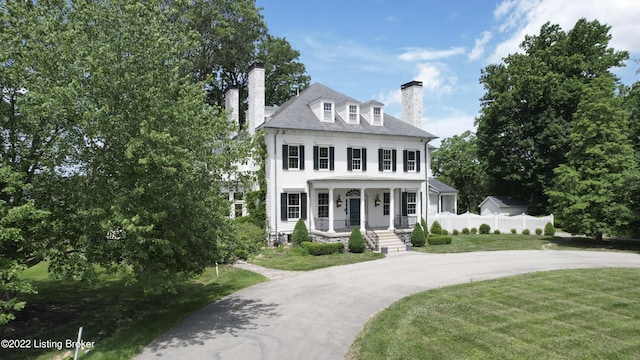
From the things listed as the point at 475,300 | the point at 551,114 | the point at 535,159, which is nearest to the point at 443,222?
the point at 535,159

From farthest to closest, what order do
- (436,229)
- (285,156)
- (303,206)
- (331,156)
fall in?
(436,229), (331,156), (303,206), (285,156)

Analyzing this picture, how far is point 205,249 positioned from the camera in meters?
10.7

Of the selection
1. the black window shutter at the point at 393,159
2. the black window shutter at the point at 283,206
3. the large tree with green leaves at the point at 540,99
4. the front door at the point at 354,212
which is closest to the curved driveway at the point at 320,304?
the front door at the point at 354,212

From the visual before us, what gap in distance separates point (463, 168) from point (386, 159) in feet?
90.9

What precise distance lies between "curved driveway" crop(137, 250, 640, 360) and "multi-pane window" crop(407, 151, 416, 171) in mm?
8266

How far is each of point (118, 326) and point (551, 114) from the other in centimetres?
3748

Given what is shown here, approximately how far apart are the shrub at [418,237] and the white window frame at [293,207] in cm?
707

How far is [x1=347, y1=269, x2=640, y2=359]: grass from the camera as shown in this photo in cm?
806

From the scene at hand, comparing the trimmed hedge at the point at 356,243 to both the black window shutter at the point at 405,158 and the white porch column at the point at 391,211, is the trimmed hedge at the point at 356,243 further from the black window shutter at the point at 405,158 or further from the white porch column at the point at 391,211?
the black window shutter at the point at 405,158

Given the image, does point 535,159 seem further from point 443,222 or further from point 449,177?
point 449,177

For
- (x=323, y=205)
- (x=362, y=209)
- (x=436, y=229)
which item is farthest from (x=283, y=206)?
(x=436, y=229)

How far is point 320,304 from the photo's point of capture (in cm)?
1191

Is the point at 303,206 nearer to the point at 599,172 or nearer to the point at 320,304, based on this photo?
the point at 320,304

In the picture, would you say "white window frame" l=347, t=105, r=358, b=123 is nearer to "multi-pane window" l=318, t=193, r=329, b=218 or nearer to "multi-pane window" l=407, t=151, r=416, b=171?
"multi-pane window" l=407, t=151, r=416, b=171
